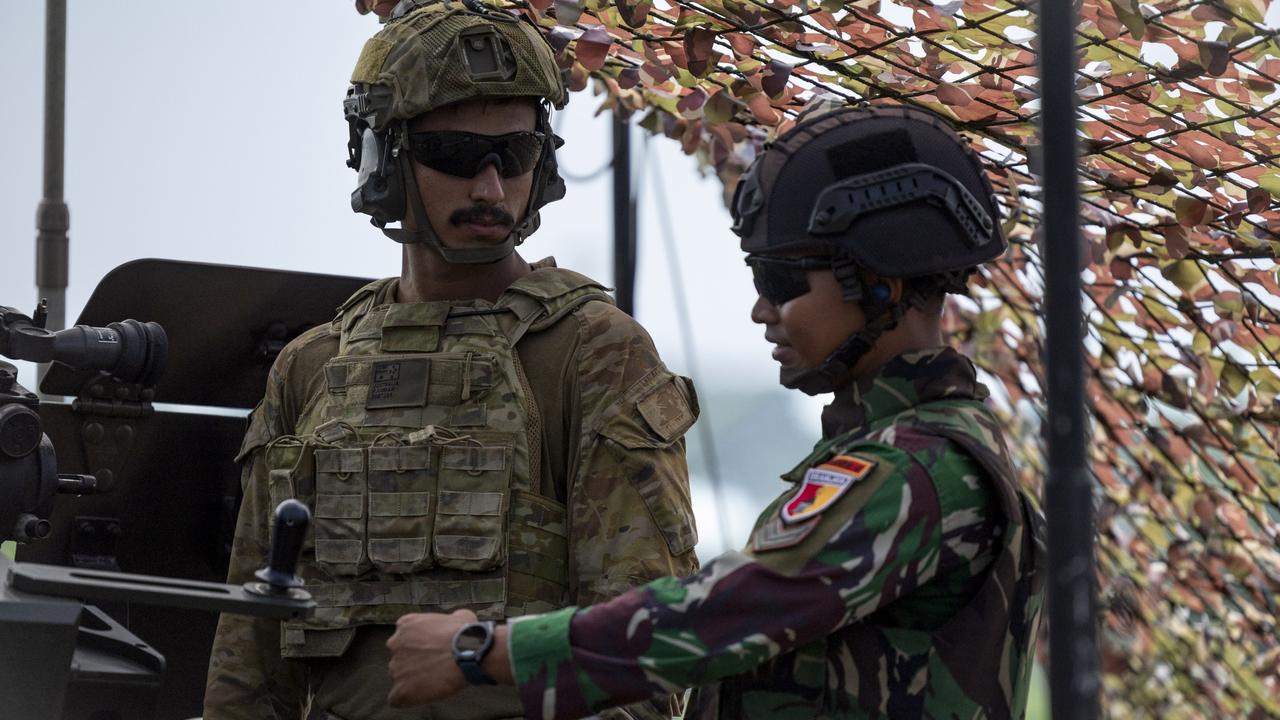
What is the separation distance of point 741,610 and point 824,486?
212 millimetres

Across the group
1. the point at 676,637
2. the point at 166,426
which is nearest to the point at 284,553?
the point at 676,637

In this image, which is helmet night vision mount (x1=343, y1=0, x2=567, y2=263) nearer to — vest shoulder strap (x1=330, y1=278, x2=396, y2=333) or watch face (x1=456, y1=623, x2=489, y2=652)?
vest shoulder strap (x1=330, y1=278, x2=396, y2=333)

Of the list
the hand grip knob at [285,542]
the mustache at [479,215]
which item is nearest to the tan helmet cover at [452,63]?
the mustache at [479,215]

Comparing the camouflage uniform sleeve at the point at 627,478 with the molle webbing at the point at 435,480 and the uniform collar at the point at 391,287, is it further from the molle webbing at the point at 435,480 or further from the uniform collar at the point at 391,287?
the uniform collar at the point at 391,287

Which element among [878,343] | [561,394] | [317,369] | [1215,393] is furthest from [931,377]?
[1215,393]

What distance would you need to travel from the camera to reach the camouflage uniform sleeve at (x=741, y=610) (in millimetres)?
2074

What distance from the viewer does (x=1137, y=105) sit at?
3580mm

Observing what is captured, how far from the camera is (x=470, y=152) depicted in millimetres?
3135

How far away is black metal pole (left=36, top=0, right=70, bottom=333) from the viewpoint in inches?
199

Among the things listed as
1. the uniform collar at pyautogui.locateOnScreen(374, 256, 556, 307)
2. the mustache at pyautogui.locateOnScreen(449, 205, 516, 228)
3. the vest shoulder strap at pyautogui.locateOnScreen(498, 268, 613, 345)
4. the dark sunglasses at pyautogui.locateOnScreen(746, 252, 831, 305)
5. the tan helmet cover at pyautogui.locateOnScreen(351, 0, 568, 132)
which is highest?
the tan helmet cover at pyautogui.locateOnScreen(351, 0, 568, 132)

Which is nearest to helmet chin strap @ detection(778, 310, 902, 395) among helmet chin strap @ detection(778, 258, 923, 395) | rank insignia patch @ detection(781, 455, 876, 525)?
helmet chin strap @ detection(778, 258, 923, 395)

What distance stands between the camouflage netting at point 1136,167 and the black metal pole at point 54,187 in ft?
5.90

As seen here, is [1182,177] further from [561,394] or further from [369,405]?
[369,405]

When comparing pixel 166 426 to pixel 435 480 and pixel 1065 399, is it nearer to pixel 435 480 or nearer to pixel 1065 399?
pixel 435 480
